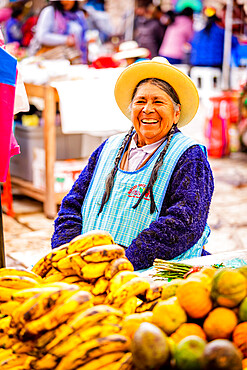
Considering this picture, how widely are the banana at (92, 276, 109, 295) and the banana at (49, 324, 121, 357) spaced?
0.22 meters

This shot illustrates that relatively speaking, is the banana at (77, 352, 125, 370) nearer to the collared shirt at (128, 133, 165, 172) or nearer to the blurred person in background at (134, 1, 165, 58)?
the collared shirt at (128, 133, 165, 172)

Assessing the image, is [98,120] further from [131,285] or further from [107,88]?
[131,285]

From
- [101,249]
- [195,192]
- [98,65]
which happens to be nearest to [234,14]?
[98,65]

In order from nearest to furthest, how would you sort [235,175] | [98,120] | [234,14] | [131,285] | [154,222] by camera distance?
[131,285], [154,222], [98,120], [235,175], [234,14]

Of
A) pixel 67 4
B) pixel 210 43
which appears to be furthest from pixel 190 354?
pixel 210 43

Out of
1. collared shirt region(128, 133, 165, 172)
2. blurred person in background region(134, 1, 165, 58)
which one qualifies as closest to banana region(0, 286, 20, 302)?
collared shirt region(128, 133, 165, 172)

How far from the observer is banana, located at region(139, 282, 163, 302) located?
155 cm

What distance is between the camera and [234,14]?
10.3 meters

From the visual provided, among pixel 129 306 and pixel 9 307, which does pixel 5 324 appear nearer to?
pixel 9 307

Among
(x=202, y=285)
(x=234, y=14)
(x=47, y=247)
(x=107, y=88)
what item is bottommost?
(x=47, y=247)

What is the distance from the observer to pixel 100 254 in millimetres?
1515

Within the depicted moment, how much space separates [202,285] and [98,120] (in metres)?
3.48

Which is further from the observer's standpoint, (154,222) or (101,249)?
(154,222)

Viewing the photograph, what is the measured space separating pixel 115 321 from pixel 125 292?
0.41 feet
